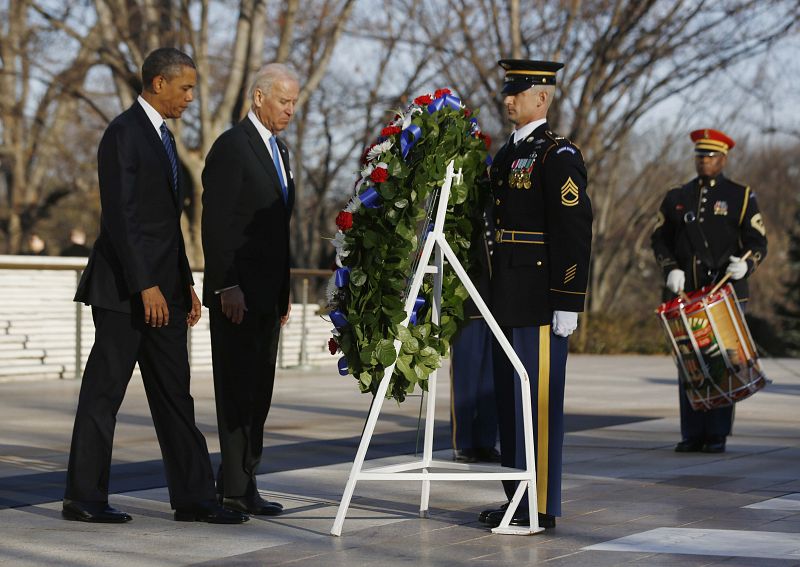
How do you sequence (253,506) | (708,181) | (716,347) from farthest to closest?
(708,181), (716,347), (253,506)

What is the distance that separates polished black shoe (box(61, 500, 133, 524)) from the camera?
21.1ft

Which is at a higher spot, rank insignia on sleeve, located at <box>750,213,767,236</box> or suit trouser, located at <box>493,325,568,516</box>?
rank insignia on sleeve, located at <box>750,213,767,236</box>

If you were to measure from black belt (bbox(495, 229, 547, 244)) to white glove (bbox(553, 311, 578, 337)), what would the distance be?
12.9 inches

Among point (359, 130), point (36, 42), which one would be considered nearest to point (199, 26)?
point (36, 42)

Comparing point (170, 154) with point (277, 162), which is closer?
point (170, 154)

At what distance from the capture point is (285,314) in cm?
705

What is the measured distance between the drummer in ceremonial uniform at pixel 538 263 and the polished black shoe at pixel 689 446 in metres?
3.23

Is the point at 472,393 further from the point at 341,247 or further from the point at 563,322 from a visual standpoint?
the point at 341,247

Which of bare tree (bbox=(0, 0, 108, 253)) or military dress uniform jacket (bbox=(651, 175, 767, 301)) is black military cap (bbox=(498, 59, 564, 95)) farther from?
bare tree (bbox=(0, 0, 108, 253))

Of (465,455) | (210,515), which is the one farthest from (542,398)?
(465,455)

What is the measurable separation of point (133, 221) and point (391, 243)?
1.12m

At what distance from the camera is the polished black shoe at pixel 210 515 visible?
6.48 m

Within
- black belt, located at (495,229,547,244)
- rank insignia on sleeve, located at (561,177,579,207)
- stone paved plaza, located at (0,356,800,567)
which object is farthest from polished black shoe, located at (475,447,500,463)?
rank insignia on sleeve, located at (561,177,579,207)

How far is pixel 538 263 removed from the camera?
6473 millimetres
